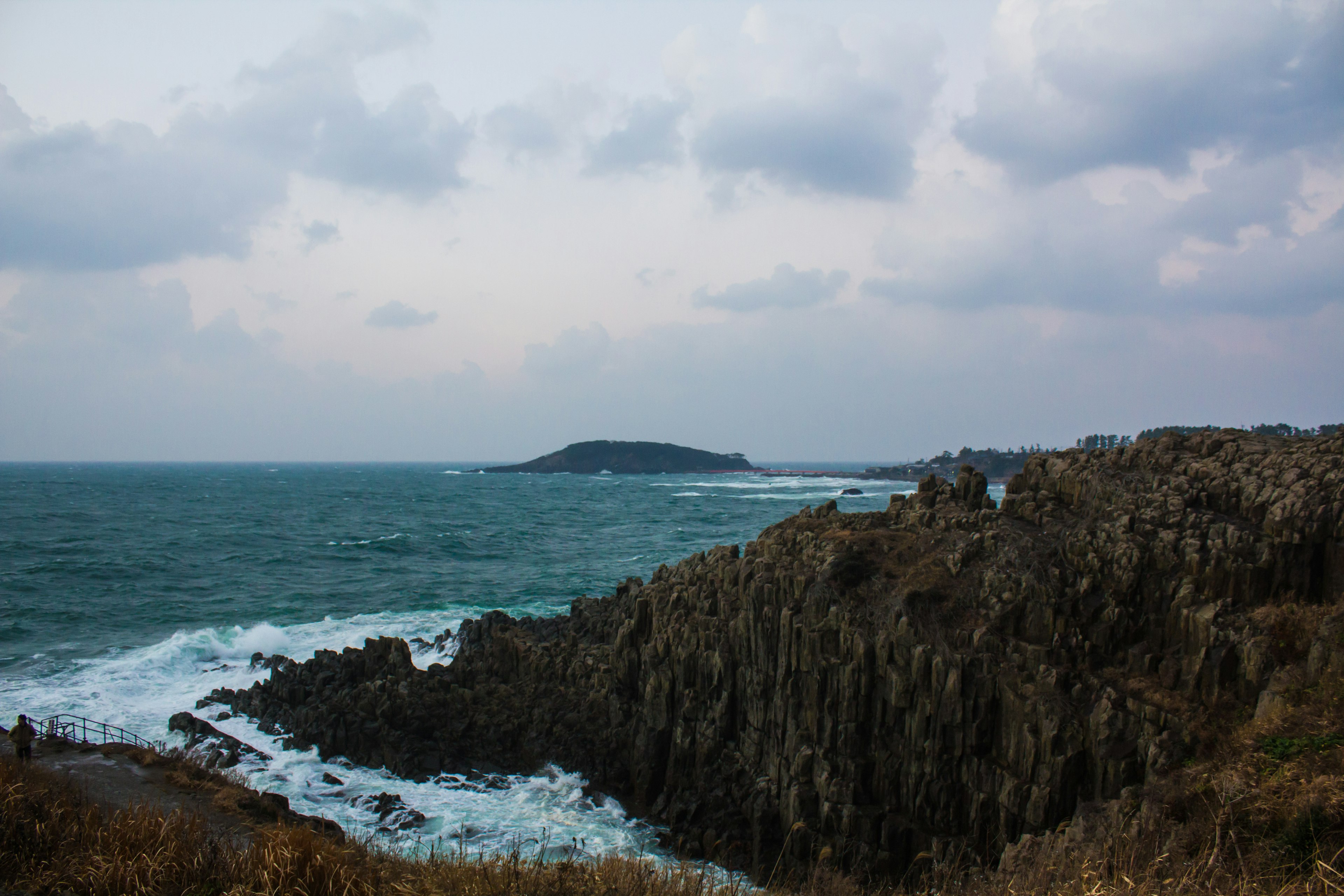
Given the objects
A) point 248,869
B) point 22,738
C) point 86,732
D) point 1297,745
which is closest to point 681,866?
point 248,869

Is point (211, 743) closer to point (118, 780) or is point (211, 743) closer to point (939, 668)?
point (118, 780)

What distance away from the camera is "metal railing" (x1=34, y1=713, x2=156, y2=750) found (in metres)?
17.0

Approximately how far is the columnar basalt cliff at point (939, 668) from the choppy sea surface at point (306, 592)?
1892 millimetres

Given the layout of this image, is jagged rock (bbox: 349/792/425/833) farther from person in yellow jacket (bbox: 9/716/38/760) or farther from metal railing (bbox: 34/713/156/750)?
person in yellow jacket (bbox: 9/716/38/760)

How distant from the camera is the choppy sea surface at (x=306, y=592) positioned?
61.3 ft

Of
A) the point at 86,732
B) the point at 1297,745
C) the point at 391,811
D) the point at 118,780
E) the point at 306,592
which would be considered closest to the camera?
the point at 1297,745

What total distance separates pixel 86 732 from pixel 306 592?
79.8ft

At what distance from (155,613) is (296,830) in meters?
35.9

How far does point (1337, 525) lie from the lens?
46.5ft

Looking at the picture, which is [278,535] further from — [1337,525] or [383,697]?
[1337,525]

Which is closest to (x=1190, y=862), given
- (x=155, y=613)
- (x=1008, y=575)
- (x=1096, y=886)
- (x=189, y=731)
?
(x=1096, y=886)

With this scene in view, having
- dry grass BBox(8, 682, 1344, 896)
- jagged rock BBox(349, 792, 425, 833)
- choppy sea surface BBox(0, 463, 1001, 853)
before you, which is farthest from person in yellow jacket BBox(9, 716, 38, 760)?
jagged rock BBox(349, 792, 425, 833)

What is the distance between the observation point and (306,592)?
4203cm

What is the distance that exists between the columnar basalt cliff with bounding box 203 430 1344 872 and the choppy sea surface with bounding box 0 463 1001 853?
1892 mm
